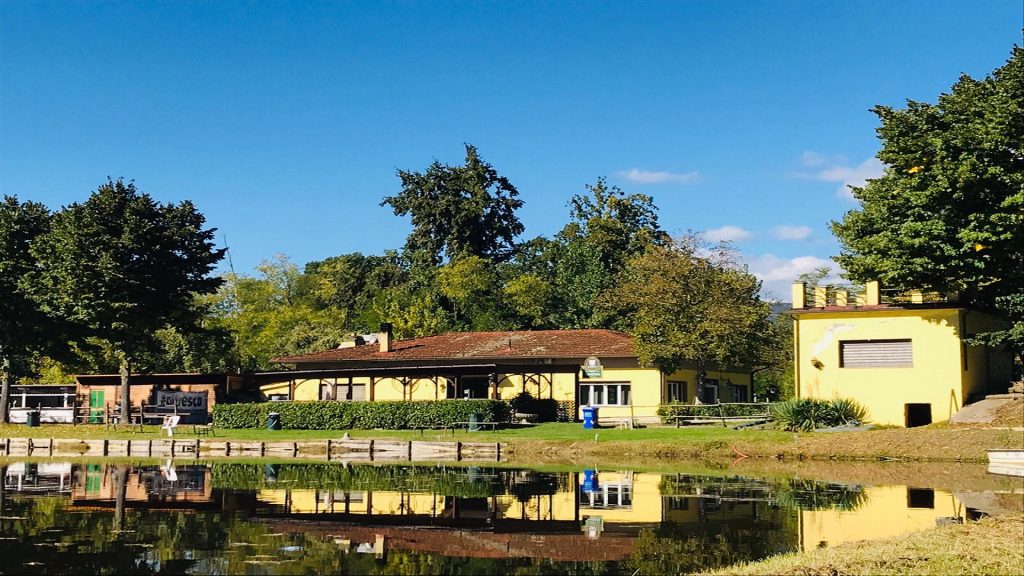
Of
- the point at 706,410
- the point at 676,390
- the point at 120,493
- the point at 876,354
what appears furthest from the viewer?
the point at 676,390

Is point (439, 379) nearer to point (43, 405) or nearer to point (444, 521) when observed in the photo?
point (43, 405)

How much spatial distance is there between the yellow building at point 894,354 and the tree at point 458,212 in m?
43.2

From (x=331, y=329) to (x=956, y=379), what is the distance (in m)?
51.1

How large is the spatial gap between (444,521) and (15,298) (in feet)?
136

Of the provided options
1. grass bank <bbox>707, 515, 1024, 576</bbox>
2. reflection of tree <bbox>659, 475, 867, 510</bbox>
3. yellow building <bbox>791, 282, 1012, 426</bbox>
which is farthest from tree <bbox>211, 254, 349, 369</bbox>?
grass bank <bbox>707, 515, 1024, 576</bbox>

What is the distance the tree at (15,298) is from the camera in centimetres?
5091

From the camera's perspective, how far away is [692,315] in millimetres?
45406

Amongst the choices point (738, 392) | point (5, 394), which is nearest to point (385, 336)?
point (5, 394)

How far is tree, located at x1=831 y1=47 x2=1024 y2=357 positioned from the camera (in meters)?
32.3

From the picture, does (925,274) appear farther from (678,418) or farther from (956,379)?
(678,418)

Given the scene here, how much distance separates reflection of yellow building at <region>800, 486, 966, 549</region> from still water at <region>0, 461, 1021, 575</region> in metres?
0.03

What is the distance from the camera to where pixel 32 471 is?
3080cm

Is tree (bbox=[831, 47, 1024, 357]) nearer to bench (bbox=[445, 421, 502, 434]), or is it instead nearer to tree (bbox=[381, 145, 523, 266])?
bench (bbox=[445, 421, 502, 434])

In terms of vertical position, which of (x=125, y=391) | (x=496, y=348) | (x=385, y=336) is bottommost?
(x=125, y=391)
